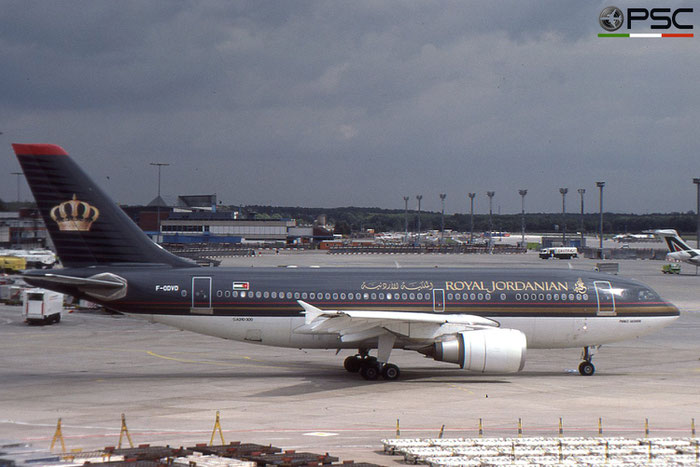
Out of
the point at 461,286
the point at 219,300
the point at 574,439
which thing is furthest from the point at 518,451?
the point at 219,300

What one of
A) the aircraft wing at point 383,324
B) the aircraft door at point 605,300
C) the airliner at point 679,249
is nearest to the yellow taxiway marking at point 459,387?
the aircraft wing at point 383,324

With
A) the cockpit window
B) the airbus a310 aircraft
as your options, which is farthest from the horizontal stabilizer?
the cockpit window

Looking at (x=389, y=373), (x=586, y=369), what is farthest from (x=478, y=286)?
(x=586, y=369)

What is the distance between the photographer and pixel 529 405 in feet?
86.6

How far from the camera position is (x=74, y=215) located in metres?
32.3

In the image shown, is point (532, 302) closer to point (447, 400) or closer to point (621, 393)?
point (621, 393)

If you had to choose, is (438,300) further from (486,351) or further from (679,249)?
(679,249)

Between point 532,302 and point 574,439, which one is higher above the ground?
point 532,302

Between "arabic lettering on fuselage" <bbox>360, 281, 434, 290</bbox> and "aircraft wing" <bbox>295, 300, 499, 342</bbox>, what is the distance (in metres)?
1.29

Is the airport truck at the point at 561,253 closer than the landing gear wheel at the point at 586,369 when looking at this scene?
No

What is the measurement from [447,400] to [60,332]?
30.2 metres

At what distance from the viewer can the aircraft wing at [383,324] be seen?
29750 millimetres

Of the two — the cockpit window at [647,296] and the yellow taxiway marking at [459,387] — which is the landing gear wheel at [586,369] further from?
the yellow taxiway marking at [459,387]

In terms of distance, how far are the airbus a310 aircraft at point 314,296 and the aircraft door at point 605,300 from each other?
0.04m
